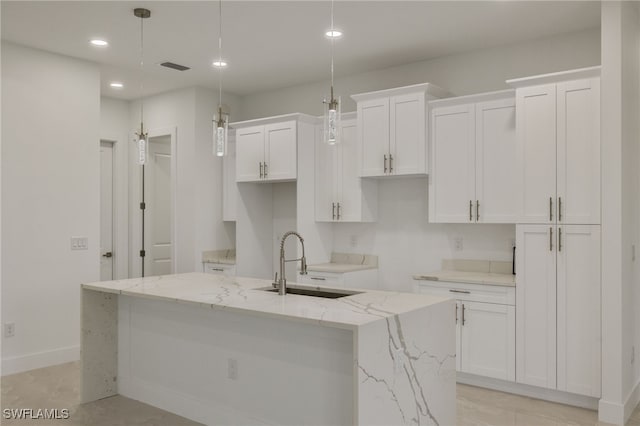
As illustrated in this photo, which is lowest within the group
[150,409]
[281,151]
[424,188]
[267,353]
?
[150,409]

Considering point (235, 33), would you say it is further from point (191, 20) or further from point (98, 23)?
point (98, 23)

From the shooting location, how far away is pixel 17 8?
3.84 m

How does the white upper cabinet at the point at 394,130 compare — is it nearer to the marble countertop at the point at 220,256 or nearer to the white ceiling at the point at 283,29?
the white ceiling at the point at 283,29

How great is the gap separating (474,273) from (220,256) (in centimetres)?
309

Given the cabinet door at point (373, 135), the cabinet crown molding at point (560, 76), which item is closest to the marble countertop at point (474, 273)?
the cabinet door at point (373, 135)

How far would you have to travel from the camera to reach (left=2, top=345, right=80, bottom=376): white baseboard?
14.9 ft

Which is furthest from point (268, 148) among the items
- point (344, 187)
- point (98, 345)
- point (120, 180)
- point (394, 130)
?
point (98, 345)

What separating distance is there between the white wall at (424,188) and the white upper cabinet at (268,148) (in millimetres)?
586

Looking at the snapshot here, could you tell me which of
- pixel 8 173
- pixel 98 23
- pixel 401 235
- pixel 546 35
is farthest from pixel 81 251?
pixel 546 35

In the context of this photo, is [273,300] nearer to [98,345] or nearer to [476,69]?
[98,345]

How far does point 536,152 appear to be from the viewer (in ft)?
13.0

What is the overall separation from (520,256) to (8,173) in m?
4.38

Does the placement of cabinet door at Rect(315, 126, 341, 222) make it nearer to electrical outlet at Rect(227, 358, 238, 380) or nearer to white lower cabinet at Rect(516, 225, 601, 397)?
white lower cabinet at Rect(516, 225, 601, 397)

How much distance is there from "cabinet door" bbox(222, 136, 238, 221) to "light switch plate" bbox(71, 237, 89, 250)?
1.62 m
